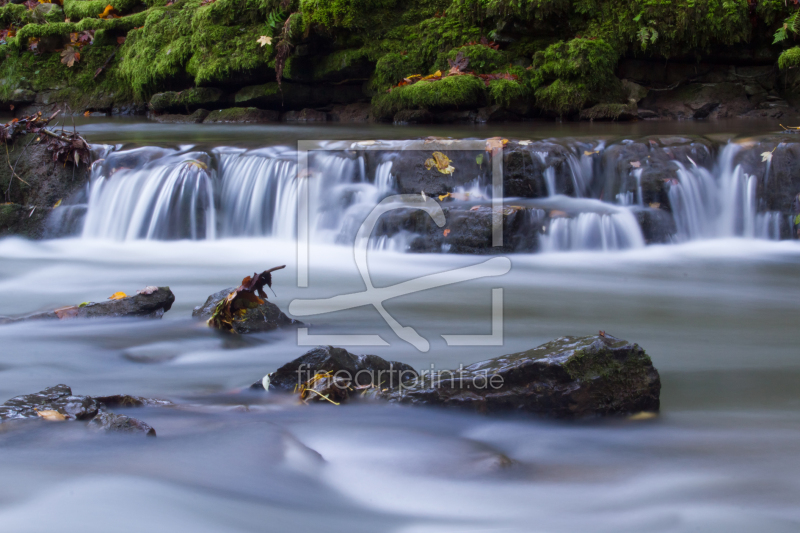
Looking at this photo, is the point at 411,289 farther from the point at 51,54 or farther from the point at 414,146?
the point at 51,54

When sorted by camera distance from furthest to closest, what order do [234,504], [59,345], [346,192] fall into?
[346,192] < [59,345] < [234,504]

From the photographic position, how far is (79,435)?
229cm

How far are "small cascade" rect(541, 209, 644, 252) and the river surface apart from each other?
110cm

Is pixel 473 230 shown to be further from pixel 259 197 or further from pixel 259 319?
pixel 259 319

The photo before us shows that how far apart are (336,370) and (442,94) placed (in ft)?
24.7

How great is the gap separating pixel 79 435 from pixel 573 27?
9.75m

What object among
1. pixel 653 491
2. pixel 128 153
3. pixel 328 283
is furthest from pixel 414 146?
pixel 653 491

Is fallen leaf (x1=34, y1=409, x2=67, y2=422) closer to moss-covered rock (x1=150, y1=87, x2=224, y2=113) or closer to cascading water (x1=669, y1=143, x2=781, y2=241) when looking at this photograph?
cascading water (x1=669, y1=143, x2=781, y2=241)

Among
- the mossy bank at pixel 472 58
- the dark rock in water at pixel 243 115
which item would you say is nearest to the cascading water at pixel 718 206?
the mossy bank at pixel 472 58

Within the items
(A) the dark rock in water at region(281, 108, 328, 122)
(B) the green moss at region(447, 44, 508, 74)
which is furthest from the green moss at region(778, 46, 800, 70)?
(A) the dark rock in water at region(281, 108, 328, 122)

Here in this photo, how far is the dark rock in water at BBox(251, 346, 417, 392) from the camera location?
8.86 feet

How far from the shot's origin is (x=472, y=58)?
10.1 meters

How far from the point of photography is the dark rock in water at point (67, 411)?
2326mm

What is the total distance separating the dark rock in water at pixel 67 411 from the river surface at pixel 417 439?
2.0 inches
